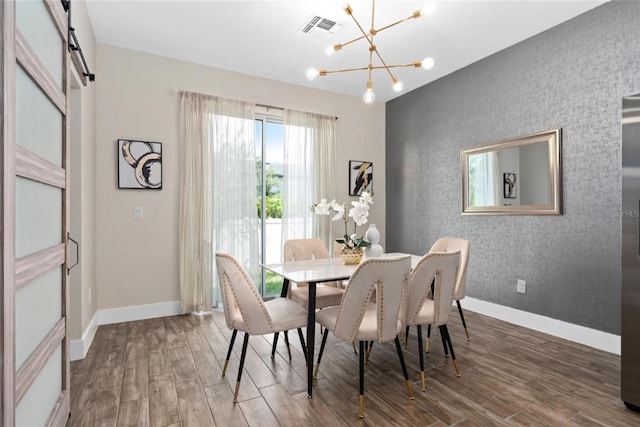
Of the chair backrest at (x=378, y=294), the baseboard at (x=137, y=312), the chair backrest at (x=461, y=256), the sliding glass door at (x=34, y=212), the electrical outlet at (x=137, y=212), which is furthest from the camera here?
the electrical outlet at (x=137, y=212)

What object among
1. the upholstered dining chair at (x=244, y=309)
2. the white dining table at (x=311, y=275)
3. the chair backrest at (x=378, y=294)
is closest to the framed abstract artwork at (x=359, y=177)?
the white dining table at (x=311, y=275)

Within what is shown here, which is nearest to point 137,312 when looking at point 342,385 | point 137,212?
point 137,212

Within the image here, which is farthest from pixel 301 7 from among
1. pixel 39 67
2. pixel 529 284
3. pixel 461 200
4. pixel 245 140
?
pixel 529 284

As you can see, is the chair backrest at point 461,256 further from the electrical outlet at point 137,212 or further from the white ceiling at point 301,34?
the electrical outlet at point 137,212

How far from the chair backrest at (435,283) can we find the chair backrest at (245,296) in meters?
0.90

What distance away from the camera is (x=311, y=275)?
2.23 meters

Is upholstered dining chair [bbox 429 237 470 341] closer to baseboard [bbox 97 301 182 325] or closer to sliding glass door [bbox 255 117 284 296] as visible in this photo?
sliding glass door [bbox 255 117 284 296]

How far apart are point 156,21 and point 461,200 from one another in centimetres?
360

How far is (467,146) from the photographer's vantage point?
394cm

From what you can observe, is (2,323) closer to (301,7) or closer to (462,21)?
(301,7)

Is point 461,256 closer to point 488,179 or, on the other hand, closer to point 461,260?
point 461,260

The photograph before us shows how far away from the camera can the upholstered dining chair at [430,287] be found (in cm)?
208

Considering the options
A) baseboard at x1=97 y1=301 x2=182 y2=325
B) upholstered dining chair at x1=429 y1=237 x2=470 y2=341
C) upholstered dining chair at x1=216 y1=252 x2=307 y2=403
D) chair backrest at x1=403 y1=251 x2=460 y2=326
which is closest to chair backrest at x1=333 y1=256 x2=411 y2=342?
chair backrest at x1=403 y1=251 x2=460 y2=326

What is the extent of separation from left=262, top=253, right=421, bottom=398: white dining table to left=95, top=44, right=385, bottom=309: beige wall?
5.58 ft
